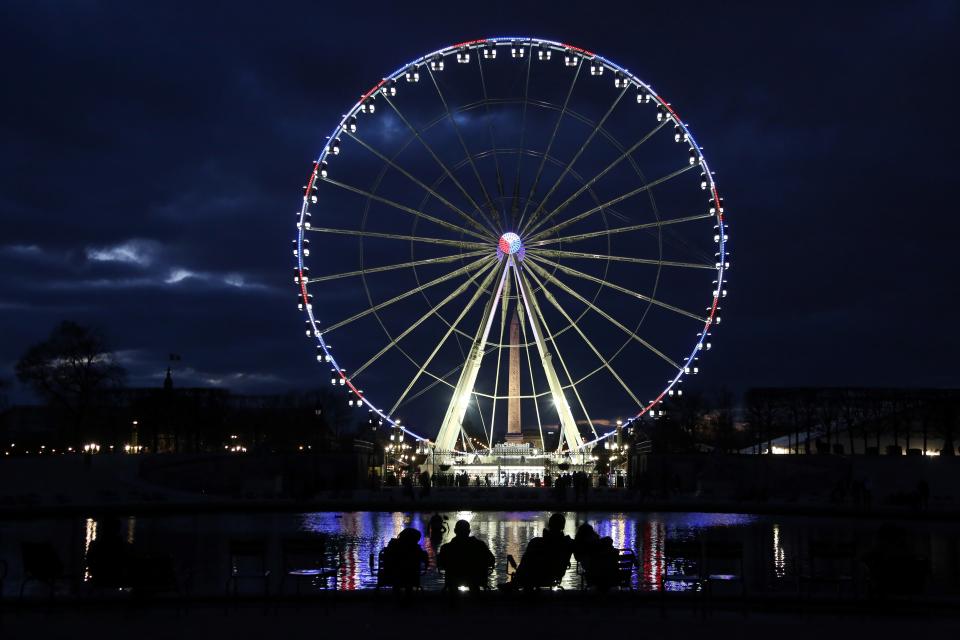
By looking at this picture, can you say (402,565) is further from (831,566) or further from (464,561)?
(831,566)

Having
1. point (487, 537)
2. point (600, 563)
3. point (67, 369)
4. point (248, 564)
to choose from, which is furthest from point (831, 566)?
point (67, 369)

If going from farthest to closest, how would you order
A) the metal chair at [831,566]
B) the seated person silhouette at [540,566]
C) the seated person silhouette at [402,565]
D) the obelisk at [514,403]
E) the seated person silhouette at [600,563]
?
1. the obelisk at [514,403]
2. the metal chair at [831,566]
3. the seated person silhouette at [600,563]
4. the seated person silhouette at [540,566]
5. the seated person silhouette at [402,565]

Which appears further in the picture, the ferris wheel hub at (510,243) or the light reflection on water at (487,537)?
the ferris wheel hub at (510,243)

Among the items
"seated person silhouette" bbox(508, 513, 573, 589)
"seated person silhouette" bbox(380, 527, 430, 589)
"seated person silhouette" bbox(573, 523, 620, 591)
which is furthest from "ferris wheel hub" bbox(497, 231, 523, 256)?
"seated person silhouette" bbox(380, 527, 430, 589)

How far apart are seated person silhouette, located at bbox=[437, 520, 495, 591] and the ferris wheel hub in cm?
2995

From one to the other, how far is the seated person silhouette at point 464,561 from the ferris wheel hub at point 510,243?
29950 millimetres

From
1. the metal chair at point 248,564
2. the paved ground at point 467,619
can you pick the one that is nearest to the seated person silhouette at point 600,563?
the paved ground at point 467,619

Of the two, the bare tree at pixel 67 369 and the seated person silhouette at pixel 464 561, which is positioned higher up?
the bare tree at pixel 67 369

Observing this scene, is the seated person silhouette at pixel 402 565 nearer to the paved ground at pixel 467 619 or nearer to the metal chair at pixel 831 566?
the paved ground at pixel 467 619

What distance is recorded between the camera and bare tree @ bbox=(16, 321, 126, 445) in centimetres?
7588

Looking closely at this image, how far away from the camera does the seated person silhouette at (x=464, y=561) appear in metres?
14.2

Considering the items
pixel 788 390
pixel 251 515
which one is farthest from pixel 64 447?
pixel 251 515

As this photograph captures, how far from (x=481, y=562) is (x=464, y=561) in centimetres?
26

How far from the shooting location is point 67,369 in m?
76.6
